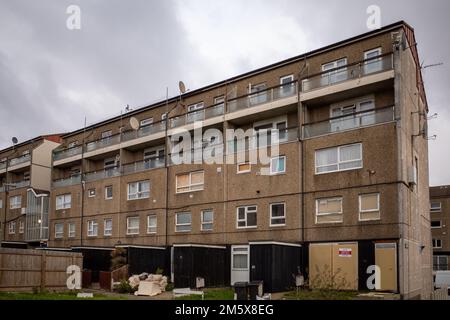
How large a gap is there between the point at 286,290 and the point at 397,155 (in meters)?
8.42

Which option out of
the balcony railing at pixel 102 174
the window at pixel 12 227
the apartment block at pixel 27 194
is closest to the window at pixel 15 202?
the apartment block at pixel 27 194

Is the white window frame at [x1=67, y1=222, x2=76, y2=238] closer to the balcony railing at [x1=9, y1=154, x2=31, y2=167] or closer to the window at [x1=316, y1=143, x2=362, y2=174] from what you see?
the balcony railing at [x1=9, y1=154, x2=31, y2=167]

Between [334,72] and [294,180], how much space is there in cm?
628

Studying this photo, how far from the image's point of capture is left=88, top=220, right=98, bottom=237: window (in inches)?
1590

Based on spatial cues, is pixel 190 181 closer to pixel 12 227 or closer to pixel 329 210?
pixel 329 210

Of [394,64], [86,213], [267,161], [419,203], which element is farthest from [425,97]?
[86,213]

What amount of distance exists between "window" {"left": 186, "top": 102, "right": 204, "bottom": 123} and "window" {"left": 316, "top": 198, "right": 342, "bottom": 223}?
11.0m

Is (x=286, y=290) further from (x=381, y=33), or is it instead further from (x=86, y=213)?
(x=86, y=213)

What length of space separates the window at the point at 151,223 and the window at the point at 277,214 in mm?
10272

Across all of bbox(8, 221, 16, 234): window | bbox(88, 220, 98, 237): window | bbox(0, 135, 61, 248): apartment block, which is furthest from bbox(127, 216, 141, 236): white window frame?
bbox(8, 221, 16, 234): window

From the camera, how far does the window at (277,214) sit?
28062 millimetres

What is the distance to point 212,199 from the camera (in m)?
31.7

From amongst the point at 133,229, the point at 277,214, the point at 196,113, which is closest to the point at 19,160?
the point at 133,229

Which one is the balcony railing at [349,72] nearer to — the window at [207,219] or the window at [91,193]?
the window at [207,219]
